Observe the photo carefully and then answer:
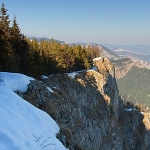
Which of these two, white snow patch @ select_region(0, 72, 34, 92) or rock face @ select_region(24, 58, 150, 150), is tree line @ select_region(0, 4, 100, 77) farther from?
white snow patch @ select_region(0, 72, 34, 92)

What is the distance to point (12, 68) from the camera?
49625 mm

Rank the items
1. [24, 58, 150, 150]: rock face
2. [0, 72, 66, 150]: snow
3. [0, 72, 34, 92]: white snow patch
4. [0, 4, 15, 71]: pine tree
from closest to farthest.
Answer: [0, 72, 66, 150]: snow < [0, 72, 34, 92]: white snow patch < [0, 4, 15, 71]: pine tree < [24, 58, 150, 150]: rock face

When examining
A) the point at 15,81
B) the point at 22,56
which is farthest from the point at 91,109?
the point at 15,81

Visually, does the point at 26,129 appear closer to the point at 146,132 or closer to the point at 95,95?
the point at 95,95

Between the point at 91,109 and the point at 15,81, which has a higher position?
the point at 15,81

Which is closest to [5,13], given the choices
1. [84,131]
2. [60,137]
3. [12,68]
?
[12,68]

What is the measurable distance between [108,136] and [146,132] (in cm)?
4391

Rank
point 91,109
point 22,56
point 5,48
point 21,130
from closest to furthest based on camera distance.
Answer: point 21,130 < point 5,48 < point 22,56 < point 91,109

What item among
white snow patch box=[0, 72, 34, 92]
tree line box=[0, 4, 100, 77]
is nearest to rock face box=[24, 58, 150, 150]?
white snow patch box=[0, 72, 34, 92]

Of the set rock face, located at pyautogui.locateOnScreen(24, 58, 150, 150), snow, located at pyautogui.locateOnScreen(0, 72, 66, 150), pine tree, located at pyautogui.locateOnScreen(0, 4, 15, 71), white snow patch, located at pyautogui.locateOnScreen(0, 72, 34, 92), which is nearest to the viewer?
snow, located at pyautogui.locateOnScreen(0, 72, 66, 150)

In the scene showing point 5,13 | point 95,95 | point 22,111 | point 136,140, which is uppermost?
point 5,13

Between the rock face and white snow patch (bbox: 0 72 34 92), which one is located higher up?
white snow patch (bbox: 0 72 34 92)

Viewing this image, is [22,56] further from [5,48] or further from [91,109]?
[91,109]

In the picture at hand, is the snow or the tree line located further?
the tree line
